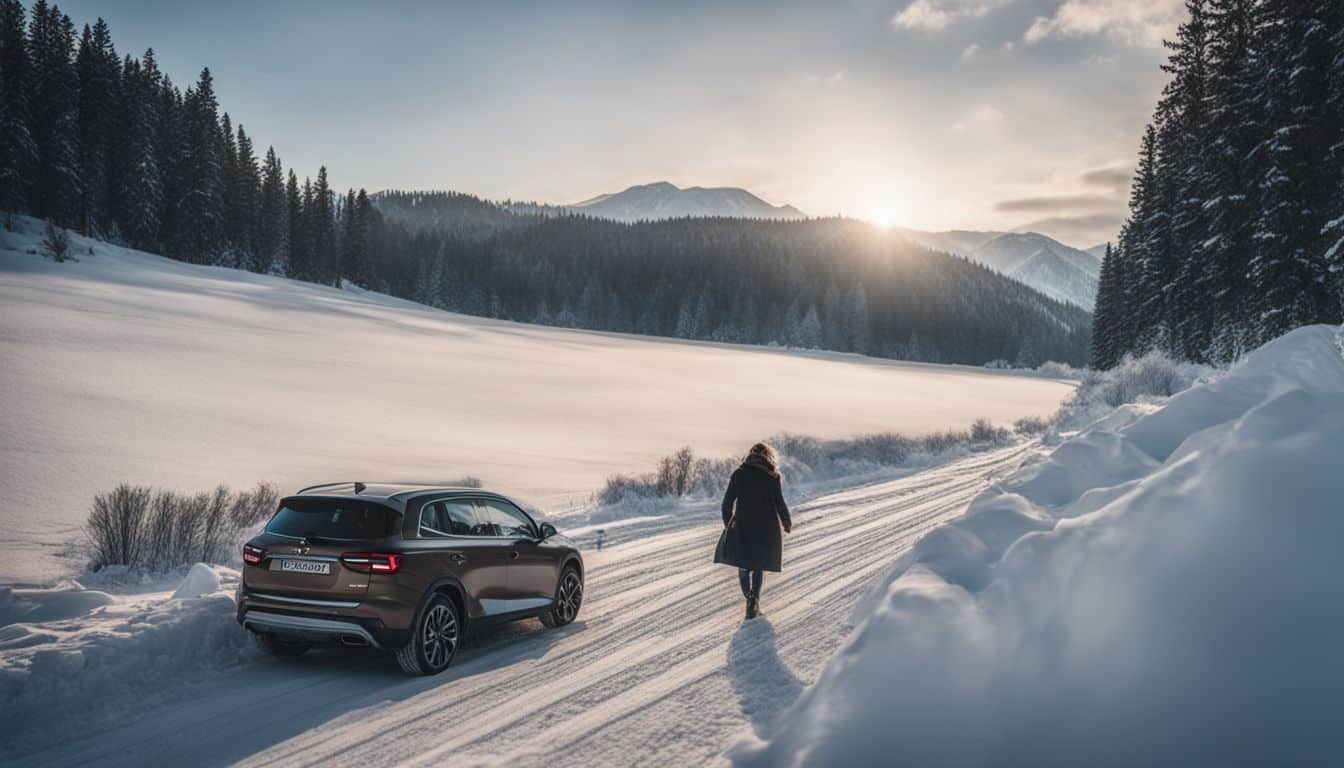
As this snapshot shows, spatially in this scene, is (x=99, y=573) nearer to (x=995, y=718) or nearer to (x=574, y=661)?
(x=574, y=661)

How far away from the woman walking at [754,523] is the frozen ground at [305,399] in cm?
854

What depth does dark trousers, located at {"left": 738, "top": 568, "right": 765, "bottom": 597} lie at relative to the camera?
317 inches

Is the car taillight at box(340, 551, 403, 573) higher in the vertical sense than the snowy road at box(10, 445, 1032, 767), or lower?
higher

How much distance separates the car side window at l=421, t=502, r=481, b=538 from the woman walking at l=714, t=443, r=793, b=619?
283 cm

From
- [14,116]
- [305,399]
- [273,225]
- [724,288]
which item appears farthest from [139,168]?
[724,288]

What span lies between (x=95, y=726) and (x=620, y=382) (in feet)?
126

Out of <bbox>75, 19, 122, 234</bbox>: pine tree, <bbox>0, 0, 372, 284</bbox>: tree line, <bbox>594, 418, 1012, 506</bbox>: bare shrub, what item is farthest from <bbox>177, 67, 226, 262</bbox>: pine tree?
<bbox>594, 418, 1012, 506</bbox>: bare shrub

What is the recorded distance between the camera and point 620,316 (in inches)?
5408

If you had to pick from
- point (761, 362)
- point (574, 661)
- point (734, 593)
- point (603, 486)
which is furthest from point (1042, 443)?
point (761, 362)

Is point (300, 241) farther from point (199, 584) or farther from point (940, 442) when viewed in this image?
point (199, 584)

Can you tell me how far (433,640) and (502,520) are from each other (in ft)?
5.52

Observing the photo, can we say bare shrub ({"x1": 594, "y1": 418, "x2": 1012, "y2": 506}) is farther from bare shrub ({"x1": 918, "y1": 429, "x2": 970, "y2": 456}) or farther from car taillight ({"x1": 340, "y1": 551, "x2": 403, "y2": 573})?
car taillight ({"x1": 340, "y1": 551, "x2": 403, "y2": 573})

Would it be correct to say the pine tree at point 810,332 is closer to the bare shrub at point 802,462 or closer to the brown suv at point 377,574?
the bare shrub at point 802,462

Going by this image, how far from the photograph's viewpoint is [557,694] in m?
6.03
